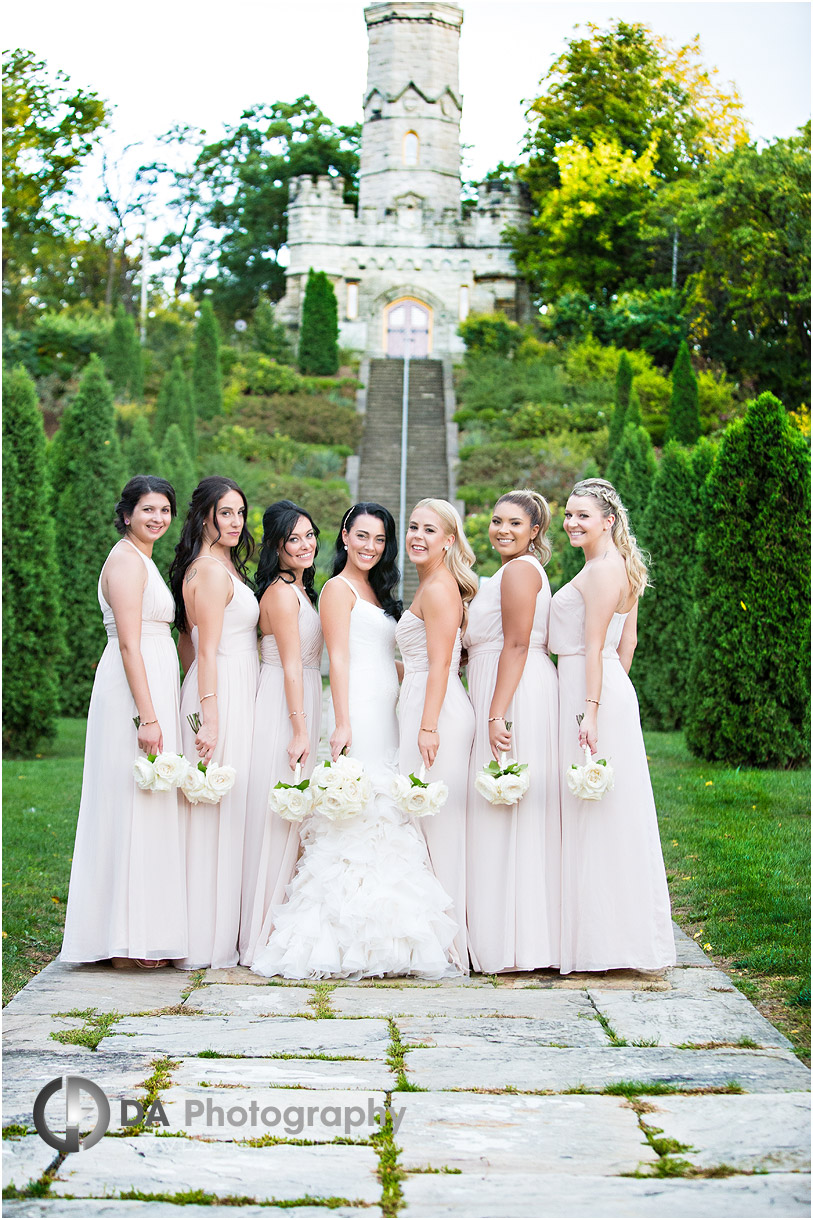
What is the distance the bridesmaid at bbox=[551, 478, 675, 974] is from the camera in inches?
189

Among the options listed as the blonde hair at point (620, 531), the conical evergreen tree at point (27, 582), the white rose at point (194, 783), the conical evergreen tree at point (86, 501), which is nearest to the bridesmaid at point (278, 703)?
the white rose at point (194, 783)

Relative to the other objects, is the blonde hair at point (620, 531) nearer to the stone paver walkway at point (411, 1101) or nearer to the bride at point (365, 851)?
the bride at point (365, 851)

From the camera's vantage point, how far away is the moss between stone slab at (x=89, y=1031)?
3689 mm

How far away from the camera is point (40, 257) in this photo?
3691 cm

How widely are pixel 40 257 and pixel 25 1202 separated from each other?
38069 millimetres

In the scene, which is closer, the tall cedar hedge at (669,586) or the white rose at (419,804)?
the white rose at (419,804)

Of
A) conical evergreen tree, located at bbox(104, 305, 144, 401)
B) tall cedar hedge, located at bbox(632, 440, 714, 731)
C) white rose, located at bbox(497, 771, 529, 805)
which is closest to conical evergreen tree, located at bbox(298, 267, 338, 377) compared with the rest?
conical evergreen tree, located at bbox(104, 305, 144, 401)

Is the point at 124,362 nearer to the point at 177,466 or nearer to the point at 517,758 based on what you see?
the point at 177,466

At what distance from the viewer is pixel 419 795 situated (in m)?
4.73

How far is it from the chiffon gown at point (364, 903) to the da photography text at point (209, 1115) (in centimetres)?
152

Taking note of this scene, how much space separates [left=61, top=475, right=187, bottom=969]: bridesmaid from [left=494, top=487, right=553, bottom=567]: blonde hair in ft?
4.98

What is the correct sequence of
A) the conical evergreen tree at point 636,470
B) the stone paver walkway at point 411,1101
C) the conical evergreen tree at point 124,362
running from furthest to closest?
the conical evergreen tree at point 124,362
the conical evergreen tree at point 636,470
the stone paver walkway at point 411,1101

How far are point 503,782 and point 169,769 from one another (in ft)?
4.50

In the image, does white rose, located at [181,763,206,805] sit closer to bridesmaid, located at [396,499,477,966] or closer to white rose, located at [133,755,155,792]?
white rose, located at [133,755,155,792]
